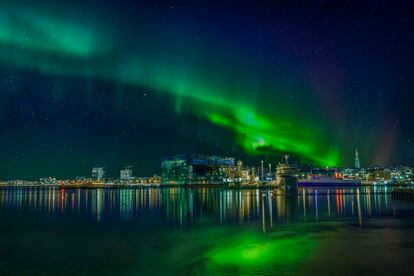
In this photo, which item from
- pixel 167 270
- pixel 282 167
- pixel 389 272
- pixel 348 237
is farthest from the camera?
pixel 282 167

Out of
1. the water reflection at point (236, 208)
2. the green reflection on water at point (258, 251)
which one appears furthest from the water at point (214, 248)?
the water reflection at point (236, 208)

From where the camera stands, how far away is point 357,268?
15.7 m

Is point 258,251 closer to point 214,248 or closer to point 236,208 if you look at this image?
point 214,248

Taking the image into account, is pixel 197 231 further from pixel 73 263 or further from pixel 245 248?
pixel 73 263

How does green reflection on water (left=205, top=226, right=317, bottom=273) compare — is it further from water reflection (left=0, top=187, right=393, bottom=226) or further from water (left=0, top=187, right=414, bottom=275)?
water reflection (left=0, top=187, right=393, bottom=226)

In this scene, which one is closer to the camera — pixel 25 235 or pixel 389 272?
pixel 389 272

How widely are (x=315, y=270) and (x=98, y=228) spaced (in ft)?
71.0

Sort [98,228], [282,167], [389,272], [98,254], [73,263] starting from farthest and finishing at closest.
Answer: [282,167] → [98,228] → [98,254] → [73,263] → [389,272]

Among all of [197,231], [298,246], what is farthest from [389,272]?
[197,231]

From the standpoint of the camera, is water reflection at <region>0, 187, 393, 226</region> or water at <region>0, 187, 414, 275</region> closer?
water at <region>0, 187, 414, 275</region>

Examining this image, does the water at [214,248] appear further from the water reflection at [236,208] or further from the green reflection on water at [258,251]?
the water reflection at [236,208]

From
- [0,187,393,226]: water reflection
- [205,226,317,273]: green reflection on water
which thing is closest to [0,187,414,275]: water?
[205,226,317,273]: green reflection on water

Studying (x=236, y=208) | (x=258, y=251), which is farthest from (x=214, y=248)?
(x=236, y=208)

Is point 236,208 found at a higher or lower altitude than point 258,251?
lower
